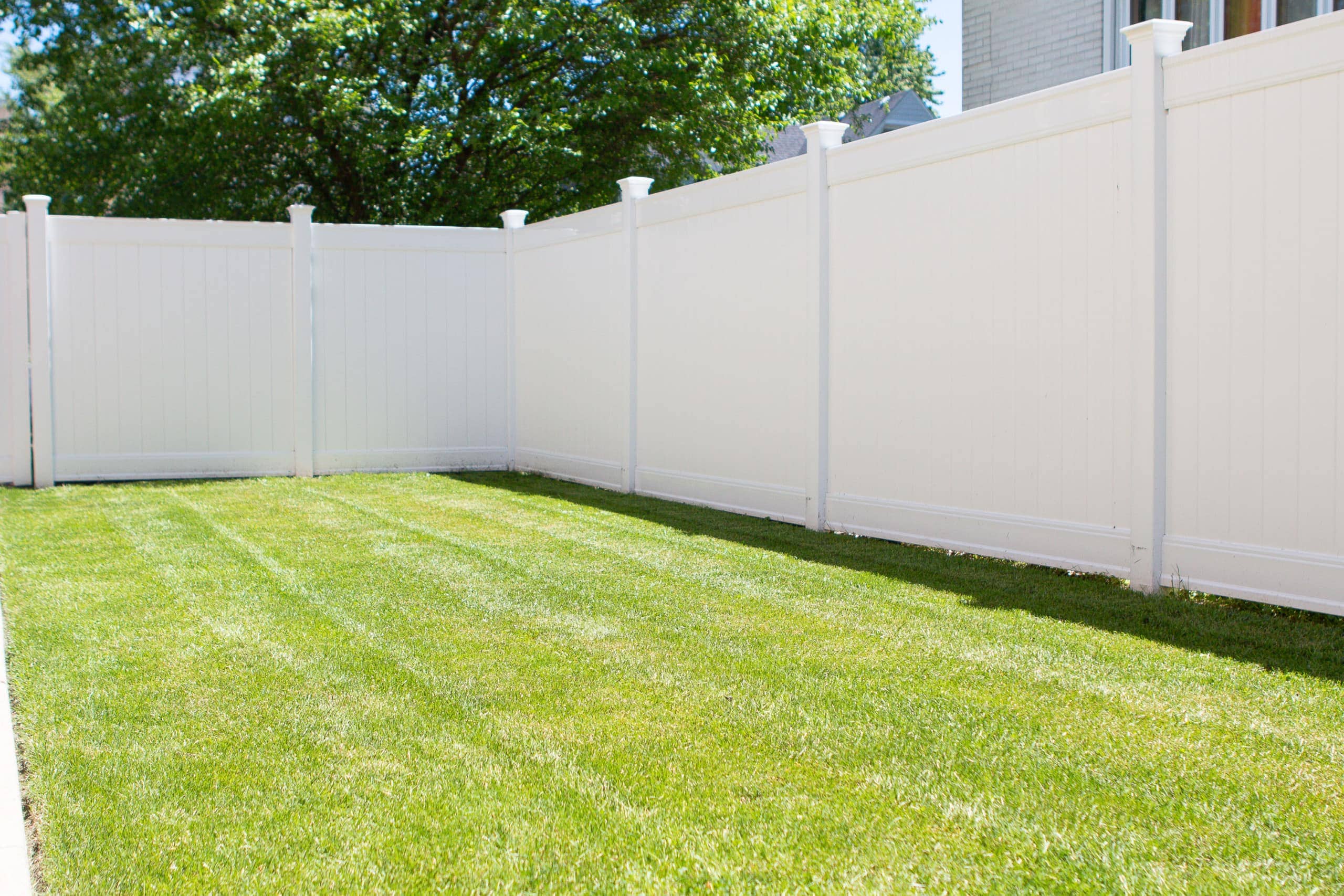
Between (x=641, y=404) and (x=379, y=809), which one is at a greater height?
(x=641, y=404)

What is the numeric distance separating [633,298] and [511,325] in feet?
7.48

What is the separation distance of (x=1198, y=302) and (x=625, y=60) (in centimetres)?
938

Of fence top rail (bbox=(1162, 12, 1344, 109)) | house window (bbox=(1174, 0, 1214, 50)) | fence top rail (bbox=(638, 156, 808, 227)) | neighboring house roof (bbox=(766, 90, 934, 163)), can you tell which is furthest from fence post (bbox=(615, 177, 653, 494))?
neighboring house roof (bbox=(766, 90, 934, 163))

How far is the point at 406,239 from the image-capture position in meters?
10.5

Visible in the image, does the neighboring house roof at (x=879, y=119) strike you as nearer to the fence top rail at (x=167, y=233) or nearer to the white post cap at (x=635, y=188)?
the fence top rail at (x=167, y=233)

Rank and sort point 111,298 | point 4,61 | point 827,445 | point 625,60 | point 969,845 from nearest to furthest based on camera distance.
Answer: point 969,845, point 827,445, point 111,298, point 625,60, point 4,61

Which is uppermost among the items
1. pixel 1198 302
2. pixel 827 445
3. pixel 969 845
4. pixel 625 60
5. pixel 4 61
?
pixel 4 61

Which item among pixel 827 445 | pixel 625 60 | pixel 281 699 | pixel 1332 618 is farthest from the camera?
pixel 625 60

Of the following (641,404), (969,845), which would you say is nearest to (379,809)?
(969,845)

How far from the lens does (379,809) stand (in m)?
2.79

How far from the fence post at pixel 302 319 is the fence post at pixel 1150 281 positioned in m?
6.97

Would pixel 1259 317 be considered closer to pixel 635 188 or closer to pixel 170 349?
pixel 635 188

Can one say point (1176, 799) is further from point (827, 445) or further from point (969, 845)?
point (827, 445)

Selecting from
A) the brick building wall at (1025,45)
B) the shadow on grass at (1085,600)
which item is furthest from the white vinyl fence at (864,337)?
the brick building wall at (1025,45)
